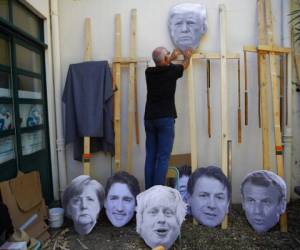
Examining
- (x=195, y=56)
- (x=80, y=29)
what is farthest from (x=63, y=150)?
(x=195, y=56)

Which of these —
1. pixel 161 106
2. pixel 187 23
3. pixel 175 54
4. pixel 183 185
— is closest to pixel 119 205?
pixel 183 185

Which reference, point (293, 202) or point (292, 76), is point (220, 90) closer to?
point (292, 76)

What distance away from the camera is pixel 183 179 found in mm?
3182

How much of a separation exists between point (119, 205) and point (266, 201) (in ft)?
4.40

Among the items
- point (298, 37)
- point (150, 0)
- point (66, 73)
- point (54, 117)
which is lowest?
point (54, 117)

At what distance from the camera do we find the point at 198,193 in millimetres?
2926

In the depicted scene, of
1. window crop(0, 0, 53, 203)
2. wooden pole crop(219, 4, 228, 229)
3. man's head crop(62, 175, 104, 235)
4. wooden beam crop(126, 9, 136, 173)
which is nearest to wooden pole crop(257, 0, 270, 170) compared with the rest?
wooden pole crop(219, 4, 228, 229)

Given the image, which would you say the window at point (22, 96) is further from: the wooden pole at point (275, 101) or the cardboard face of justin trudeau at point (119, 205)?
the wooden pole at point (275, 101)

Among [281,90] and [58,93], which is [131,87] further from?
[281,90]

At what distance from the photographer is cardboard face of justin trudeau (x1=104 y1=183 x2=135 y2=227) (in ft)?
9.45

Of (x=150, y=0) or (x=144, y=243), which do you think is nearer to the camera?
(x=144, y=243)

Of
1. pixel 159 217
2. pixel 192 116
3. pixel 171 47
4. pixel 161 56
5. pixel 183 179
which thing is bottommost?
pixel 159 217

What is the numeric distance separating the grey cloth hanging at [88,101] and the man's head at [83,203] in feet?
1.73

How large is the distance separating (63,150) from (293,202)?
255 cm
